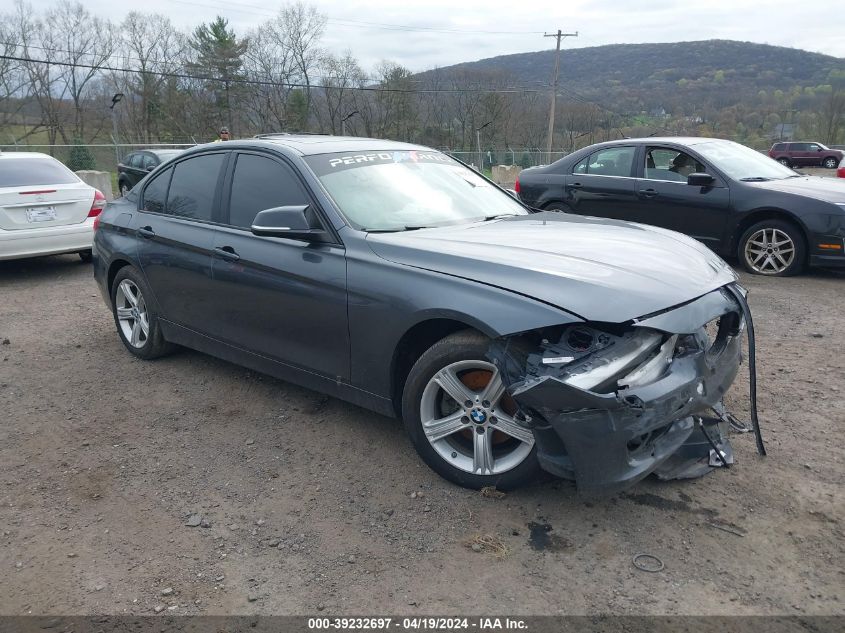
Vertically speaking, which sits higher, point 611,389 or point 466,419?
point 611,389

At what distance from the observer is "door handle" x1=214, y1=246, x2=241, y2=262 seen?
157 inches

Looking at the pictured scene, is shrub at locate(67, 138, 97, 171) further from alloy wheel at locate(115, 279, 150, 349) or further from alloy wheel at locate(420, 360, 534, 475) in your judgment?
alloy wheel at locate(420, 360, 534, 475)

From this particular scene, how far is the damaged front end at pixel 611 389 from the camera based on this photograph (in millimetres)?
2547

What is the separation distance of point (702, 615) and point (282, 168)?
3.12 metres

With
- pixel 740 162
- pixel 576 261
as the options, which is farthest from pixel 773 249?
pixel 576 261

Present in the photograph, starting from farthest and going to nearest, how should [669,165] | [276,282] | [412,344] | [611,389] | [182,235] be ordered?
[669,165] → [182,235] → [276,282] → [412,344] → [611,389]

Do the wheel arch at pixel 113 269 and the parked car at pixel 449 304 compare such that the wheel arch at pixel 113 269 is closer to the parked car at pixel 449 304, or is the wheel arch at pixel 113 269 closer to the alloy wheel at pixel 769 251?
the parked car at pixel 449 304

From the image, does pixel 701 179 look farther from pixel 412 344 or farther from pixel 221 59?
pixel 221 59

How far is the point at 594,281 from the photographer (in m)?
2.78

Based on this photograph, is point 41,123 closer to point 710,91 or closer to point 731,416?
point 731,416

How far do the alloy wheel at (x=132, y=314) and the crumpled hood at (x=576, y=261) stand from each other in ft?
8.06

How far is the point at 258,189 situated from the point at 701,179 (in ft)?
18.5

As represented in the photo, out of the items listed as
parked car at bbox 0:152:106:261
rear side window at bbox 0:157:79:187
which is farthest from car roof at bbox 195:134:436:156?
rear side window at bbox 0:157:79:187

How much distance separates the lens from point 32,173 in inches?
325
